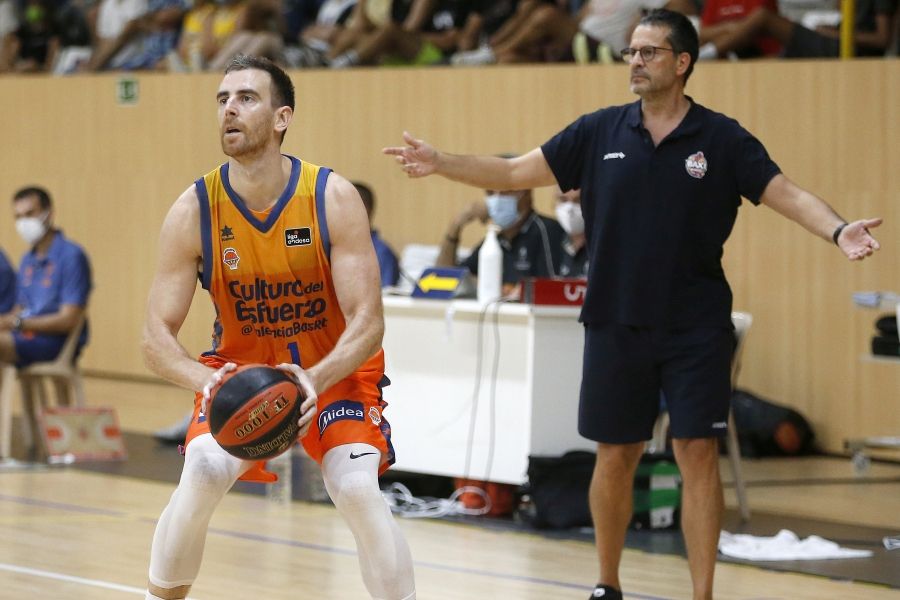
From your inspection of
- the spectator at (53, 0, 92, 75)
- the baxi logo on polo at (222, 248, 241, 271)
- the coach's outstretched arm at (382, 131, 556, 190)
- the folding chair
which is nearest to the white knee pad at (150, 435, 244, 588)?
the baxi logo on polo at (222, 248, 241, 271)

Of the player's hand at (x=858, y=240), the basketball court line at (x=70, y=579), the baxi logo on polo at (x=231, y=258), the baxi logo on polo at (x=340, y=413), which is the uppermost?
the player's hand at (x=858, y=240)

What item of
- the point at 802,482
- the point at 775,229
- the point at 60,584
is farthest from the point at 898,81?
the point at 60,584

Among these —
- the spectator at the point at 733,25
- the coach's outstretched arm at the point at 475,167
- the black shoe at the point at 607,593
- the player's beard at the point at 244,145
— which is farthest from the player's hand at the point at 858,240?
the spectator at the point at 733,25

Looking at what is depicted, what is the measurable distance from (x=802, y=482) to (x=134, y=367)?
6.83 m

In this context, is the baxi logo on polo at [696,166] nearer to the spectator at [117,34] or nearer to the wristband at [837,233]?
the wristband at [837,233]

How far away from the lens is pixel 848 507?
759 centimetres

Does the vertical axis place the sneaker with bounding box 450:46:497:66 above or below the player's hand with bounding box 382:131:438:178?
above

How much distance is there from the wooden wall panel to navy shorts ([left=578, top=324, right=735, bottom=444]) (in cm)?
453

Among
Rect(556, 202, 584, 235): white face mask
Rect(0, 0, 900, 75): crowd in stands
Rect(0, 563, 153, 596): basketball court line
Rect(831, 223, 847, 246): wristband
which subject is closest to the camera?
Rect(831, 223, 847, 246): wristband

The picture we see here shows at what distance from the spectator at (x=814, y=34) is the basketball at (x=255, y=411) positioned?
22.0 ft

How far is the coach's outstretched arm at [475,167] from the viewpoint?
15.9 feet

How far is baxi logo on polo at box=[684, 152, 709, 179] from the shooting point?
4.93 meters

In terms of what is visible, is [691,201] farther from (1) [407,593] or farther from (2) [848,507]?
(2) [848,507]

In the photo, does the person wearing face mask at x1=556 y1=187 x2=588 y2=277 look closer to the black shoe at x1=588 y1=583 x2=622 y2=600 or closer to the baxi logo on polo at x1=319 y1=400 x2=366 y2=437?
the black shoe at x1=588 y1=583 x2=622 y2=600
